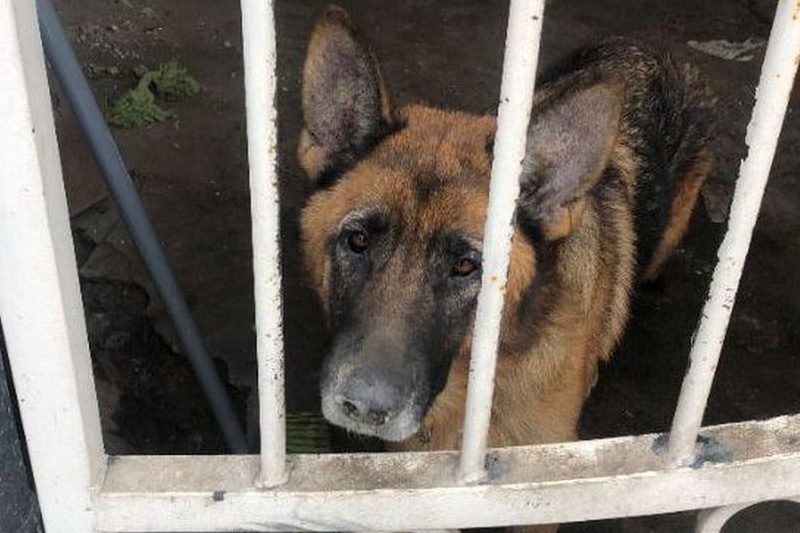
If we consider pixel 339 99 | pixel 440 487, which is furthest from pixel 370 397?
pixel 339 99

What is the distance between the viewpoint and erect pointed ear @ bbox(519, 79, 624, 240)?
2242 mm

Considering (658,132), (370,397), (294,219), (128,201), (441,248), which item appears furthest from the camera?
(294,219)

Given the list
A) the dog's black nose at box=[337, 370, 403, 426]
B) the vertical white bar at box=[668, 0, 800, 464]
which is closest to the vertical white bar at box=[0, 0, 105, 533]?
the dog's black nose at box=[337, 370, 403, 426]

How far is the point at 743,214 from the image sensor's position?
1654 mm

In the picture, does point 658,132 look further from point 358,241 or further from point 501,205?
point 501,205

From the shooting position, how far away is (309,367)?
158 inches

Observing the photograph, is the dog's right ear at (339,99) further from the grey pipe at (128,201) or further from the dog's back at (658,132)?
the dog's back at (658,132)

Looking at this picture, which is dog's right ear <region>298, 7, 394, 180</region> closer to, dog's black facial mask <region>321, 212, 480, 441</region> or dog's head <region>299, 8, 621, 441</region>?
dog's head <region>299, 8, 621, 441</region>

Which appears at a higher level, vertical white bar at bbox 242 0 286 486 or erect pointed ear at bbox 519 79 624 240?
vertical white bar at bbox 242 0 286 486

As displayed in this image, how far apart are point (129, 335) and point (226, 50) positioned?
275 centimetres

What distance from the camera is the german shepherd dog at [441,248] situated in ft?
7.69

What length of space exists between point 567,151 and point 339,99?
0.63 metres

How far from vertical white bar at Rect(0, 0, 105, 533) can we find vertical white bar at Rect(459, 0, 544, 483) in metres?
0.72

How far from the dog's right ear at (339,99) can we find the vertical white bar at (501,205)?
873 mm
